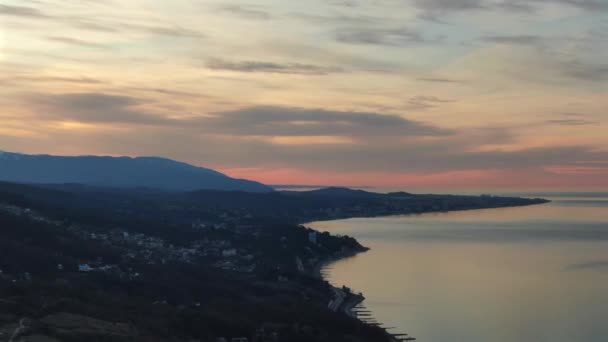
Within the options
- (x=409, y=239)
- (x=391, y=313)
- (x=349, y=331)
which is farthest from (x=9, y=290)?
(x=409, y=239)

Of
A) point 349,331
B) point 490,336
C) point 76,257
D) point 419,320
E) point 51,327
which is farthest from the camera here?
point 76,257

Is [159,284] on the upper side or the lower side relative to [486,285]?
upper

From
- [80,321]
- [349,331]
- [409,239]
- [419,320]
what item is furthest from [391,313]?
[409,239]

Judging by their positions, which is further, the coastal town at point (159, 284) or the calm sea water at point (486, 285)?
the calm sea water at point (486, 285)

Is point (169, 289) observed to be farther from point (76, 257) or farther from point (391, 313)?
point (391, 313)

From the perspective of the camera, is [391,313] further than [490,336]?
Yes

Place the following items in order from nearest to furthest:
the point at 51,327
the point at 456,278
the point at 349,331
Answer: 1. the point at 51,327
2. the point at 349,331
3. the point at 456,278

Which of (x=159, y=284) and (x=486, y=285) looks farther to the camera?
(x=486, y=285)

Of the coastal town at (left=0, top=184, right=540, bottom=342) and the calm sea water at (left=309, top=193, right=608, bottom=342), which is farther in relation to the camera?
the calm sea water at (left=309, top=193, right=608, bottom=342)
